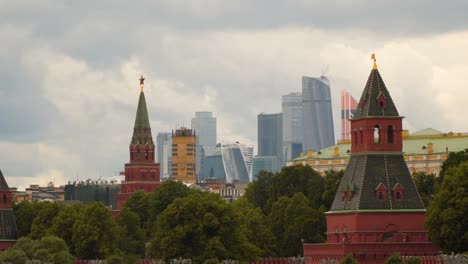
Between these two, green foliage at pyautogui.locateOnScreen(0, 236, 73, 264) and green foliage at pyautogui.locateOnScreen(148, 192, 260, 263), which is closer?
green foliage at pyautogui.locateOnScreen(148, 192, 260, 263)

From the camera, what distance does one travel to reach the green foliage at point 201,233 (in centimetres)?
18125

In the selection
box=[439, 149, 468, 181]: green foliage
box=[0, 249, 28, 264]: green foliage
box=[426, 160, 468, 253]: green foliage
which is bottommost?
box=[0, 249, 28, 264]: green foliage

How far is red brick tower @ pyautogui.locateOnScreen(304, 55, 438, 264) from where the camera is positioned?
172 m

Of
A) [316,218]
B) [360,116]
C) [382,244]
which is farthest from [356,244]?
[316,218]

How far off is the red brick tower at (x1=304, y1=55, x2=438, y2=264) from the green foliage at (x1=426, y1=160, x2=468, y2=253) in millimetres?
4149

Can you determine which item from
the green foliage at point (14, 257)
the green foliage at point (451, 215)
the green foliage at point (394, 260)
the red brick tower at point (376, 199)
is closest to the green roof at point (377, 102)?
the red brick tower at point (376, 199)

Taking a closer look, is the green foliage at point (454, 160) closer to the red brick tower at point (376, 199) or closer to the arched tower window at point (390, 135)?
the arched tower window at point (390, 135)

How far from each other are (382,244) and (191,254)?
736 inches

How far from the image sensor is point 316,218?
198375 mm

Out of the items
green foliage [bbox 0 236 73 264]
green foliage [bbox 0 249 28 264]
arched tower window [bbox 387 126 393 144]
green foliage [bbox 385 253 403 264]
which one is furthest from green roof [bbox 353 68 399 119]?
green foliage [bbox 0 249 28 264]

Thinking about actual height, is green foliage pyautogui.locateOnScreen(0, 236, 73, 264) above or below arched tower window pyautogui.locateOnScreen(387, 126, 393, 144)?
below

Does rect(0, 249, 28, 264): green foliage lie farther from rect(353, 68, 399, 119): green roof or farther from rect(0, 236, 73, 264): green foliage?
rect(353, 68, 399, 119): green roof

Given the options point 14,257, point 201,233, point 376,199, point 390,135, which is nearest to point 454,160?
point 390,135

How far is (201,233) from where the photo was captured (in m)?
182
